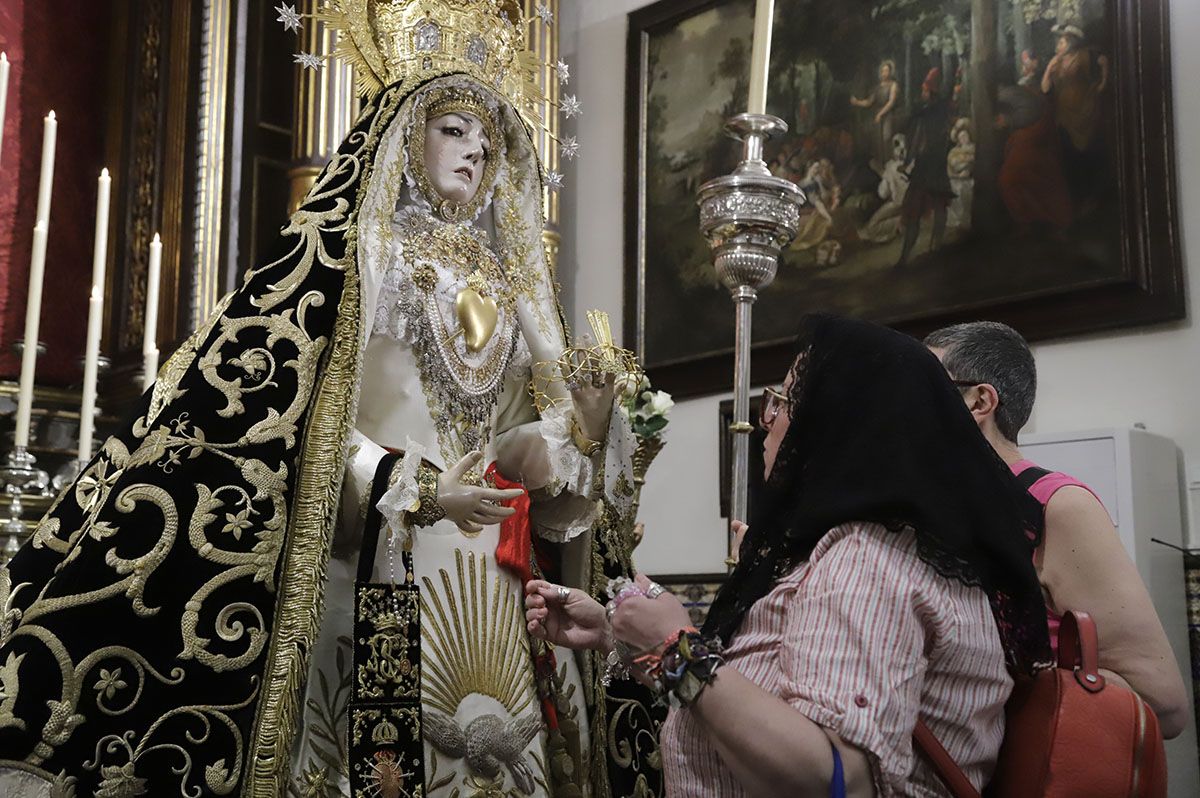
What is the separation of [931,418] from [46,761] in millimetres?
1770

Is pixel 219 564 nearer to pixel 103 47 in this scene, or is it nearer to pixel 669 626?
pixel 669 626

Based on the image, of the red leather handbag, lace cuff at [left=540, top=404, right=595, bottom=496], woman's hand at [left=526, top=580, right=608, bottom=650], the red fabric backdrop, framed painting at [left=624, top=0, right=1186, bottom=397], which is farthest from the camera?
the red fabric backdrop

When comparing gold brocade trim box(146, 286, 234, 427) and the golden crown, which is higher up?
the golden crown

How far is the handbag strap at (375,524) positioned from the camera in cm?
278

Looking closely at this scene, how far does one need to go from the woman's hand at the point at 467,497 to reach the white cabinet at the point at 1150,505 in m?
2.05

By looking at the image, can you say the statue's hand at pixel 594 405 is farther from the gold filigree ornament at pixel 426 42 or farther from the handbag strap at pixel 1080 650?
the handbag strap at pixel 1080 650

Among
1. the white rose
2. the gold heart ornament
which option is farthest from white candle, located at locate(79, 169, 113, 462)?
the white rose

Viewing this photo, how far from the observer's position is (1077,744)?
162 cm

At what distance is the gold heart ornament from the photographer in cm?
321

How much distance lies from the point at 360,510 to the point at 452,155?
1.02m

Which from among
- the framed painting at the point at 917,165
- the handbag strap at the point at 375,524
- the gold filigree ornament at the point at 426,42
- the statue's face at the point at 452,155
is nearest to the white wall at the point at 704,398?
the framed painting at the point at 917,165

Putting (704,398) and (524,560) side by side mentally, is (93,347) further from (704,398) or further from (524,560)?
(704,398)

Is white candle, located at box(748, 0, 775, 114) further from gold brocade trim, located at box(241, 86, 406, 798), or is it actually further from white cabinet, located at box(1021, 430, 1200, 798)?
white cabinet, located at box(1021, 430, 1200, 798)

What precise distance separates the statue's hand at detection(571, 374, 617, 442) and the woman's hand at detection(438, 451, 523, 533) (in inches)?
15.9
